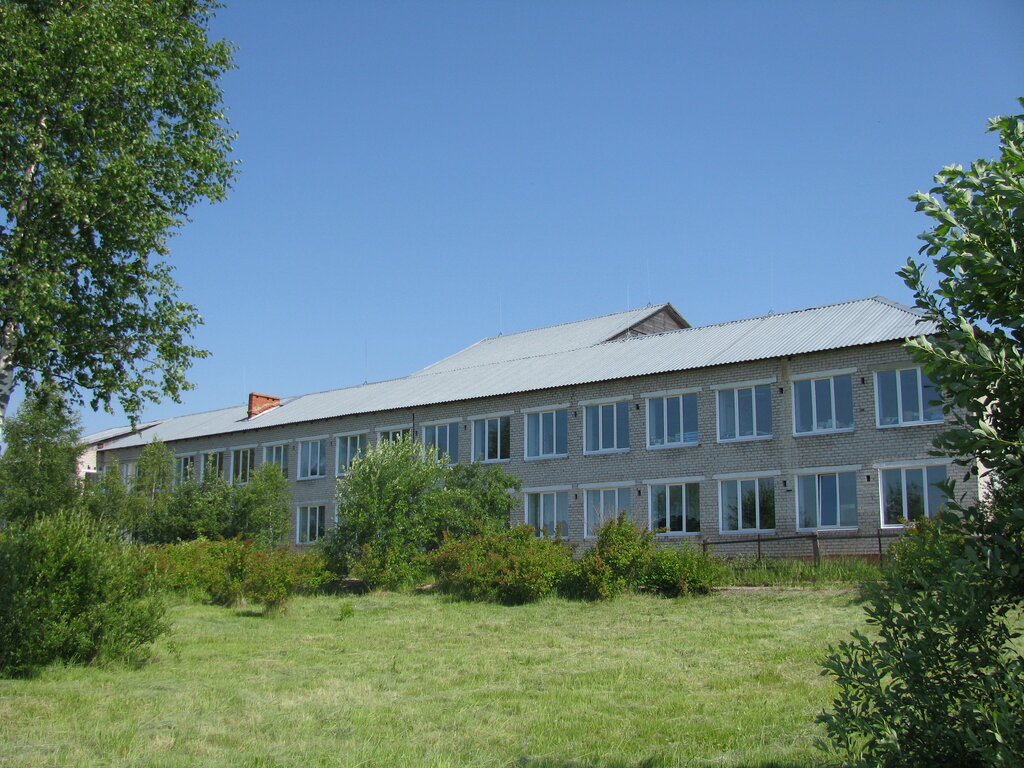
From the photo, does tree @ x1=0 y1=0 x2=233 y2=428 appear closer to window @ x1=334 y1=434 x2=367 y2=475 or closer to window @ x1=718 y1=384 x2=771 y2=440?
window @ x1=718 y1=384 x2=771 y2=440

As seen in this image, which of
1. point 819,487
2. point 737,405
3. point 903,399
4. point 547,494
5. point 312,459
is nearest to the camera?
point 903,399

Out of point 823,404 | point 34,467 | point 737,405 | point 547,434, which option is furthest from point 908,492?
point 34,467

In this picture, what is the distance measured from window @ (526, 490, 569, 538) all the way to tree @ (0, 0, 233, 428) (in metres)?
19.2

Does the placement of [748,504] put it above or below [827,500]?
below

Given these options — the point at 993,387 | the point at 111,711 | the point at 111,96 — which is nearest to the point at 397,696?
the point at 111,711

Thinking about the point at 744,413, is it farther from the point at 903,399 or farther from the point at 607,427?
the point at 607,427

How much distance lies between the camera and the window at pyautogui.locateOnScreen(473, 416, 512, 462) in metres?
34.8

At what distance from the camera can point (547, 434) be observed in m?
33.7

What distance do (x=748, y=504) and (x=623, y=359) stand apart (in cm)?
799

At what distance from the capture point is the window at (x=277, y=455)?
141 feet

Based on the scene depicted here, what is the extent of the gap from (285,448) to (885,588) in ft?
132

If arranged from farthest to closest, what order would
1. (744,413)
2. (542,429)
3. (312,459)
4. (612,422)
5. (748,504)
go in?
(312,459) < (542,429) < (612,422) < (744,413) < (748,504)

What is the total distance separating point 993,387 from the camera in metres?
4.64

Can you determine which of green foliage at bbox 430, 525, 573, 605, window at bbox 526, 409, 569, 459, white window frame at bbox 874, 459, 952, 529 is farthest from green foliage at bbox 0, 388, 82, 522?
white window frame at bbox 874, 459, 952, 529
